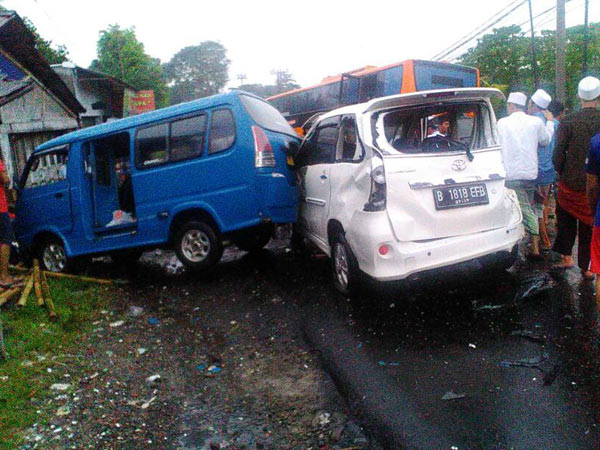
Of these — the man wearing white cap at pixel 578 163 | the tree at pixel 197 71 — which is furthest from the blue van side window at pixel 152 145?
the tree at pixel 197 71

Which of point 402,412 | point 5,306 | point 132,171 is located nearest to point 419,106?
point 402,412

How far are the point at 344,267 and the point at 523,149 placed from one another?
2.54 meters

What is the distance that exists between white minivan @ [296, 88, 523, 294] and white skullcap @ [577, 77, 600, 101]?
817 millimetres

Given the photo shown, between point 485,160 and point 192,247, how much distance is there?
3.64m

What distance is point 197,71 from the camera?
72.6m

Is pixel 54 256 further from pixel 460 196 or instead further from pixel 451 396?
pixel 451 396

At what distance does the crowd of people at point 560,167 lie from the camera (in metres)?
5.16

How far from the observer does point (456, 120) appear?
527 centimetres

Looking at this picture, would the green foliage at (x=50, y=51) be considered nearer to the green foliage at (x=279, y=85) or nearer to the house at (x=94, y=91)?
the house at (x=94, y=91)

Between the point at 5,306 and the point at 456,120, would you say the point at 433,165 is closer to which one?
the point at 456,120

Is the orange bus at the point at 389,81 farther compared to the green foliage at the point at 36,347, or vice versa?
the orange bus at the point at 389,81

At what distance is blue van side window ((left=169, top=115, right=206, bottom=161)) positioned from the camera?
6383mm

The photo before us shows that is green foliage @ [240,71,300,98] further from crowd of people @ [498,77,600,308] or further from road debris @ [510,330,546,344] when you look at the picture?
road debris @ [510,330,546,344]

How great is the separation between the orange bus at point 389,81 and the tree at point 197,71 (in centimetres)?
5908
